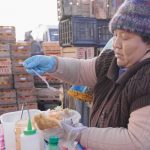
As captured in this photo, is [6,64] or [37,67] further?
[6,64]

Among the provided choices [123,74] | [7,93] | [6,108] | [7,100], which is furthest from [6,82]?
[123,74]

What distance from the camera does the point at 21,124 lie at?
103 centimetres

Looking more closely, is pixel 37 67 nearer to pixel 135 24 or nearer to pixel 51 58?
pixel 51 58

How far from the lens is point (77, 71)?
133cm

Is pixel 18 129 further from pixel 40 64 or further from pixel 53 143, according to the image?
pixel 40 64

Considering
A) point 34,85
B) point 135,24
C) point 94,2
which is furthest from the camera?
point 34,85

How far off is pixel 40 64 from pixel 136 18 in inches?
17.9

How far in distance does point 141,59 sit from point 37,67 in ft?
1.47

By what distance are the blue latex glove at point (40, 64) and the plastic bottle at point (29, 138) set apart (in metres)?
0.27

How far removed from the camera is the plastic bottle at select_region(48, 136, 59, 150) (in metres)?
1.01

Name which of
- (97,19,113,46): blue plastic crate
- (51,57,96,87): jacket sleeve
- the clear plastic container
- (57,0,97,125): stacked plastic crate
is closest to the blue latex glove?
(51,57,96,87): jacket sleeve

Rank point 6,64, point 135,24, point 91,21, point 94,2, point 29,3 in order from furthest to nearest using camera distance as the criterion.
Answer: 1. point 29,3
2. point 6,64
3. point 94,2
4. point 91,21
5. point 135,24

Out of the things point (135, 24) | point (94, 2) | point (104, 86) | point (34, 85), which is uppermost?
point (94, 2)

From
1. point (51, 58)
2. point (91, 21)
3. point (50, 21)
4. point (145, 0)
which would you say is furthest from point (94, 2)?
point (50, 21)
